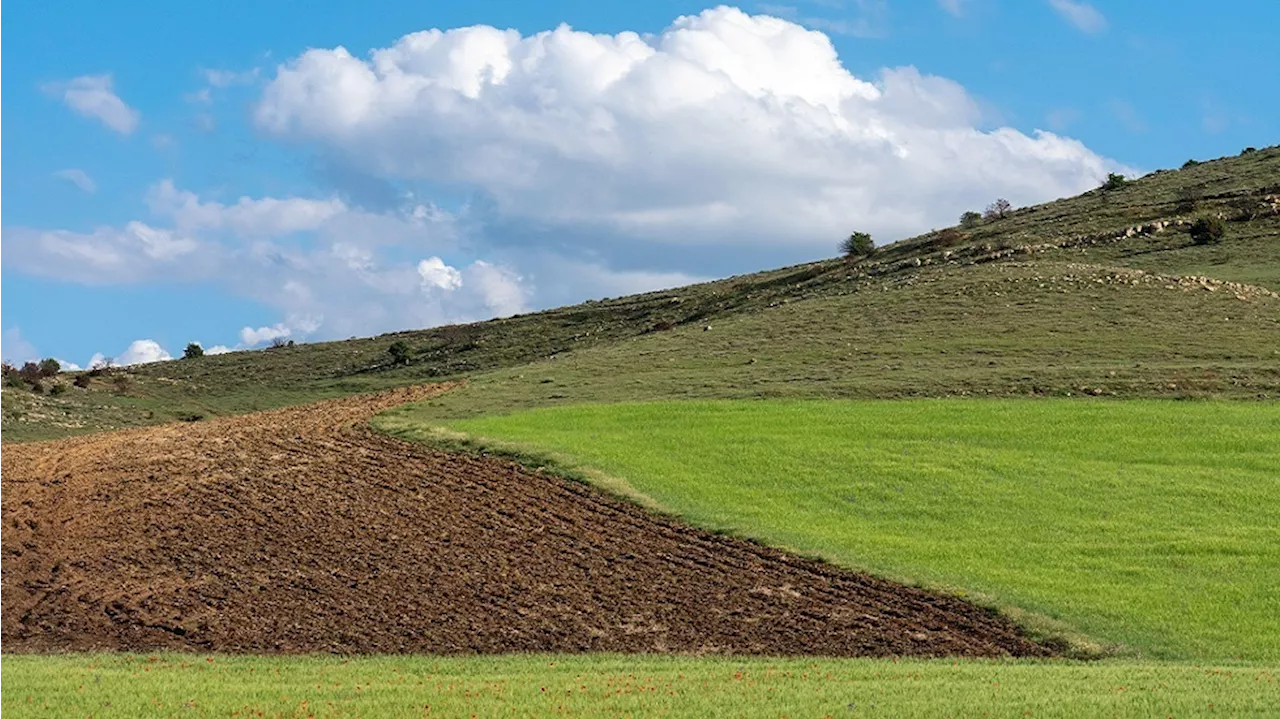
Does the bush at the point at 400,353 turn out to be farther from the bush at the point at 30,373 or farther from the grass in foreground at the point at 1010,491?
the grass in foreground at the point at 1010,491

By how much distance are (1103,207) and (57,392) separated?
69554 mm

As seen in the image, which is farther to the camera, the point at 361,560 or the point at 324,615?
the point at 361,560

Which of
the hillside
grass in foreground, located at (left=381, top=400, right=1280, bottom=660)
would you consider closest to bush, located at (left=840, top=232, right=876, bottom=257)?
the hillside

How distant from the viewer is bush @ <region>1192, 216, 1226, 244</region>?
8275 cm

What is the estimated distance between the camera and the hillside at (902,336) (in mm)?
54812

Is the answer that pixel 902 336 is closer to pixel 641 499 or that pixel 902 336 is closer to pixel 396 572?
pixel 641 499

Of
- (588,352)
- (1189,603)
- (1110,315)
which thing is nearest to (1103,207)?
(1110,315)

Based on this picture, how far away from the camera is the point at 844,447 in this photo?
140ft

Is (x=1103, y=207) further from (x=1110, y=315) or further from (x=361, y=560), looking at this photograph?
(x=361, y=560)

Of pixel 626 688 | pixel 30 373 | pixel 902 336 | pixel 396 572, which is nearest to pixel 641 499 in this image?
pixel 396 572

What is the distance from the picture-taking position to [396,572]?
31.2 m

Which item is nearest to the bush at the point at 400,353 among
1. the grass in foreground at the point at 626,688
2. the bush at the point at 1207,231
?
the bush at the point at 1207,231

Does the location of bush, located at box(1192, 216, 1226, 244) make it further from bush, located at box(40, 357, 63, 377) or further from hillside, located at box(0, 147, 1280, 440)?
bush, located at box(40, 357, 63, 377)

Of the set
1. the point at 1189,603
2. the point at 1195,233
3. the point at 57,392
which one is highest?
the point at 1195,233
